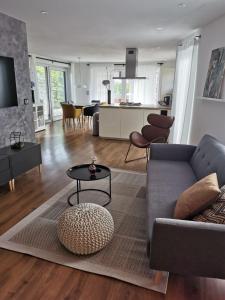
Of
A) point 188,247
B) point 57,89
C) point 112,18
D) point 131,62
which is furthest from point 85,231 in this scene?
point 57,89

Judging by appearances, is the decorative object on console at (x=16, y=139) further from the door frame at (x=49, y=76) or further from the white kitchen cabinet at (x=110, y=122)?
the door frame at (x=49, y=76)

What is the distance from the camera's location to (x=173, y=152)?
10.1ft

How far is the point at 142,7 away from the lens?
2.85m

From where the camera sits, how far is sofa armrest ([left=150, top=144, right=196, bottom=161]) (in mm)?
3049

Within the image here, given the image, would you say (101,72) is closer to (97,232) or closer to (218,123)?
(218,123)

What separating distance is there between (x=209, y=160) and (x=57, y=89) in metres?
7.92

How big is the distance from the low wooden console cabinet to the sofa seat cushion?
181cm

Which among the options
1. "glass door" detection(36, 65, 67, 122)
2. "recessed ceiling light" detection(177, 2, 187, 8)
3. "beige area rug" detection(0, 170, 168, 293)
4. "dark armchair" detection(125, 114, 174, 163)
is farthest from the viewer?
"glass door" detection(36, 65, 67, 122)

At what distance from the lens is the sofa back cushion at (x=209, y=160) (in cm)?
196

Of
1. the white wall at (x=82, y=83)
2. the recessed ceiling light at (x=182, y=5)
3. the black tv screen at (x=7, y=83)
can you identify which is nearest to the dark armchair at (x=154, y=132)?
the recessed ceiling light at (x=182, y=5)

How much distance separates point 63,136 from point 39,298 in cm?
512

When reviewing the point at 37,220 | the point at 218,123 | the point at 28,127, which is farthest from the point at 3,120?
the point at 218,123

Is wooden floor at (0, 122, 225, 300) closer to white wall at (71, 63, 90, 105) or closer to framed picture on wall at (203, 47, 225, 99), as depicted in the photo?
framed picture on wall at (203, 47, 225, 99)

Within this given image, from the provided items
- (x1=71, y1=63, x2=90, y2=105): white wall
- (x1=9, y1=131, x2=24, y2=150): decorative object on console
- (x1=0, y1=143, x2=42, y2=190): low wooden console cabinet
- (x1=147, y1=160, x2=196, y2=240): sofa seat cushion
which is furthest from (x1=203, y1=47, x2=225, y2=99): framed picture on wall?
(x1=71, y1=63, x2=90, y2=105): white wall
